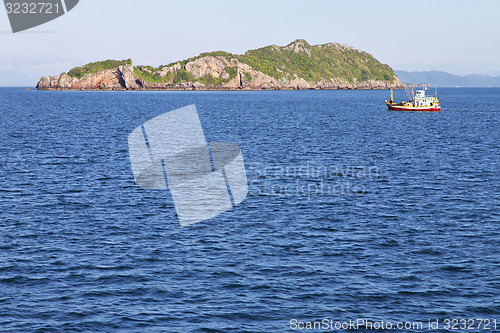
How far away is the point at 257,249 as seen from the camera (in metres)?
36.4

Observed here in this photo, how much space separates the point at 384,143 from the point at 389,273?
6677cm

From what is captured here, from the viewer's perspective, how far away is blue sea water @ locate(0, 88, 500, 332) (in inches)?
1069

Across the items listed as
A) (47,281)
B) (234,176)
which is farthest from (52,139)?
(47,281)

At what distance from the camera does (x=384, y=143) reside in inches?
A: 3760

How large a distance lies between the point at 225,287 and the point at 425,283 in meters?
12.4

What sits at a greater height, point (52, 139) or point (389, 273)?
point (52, 139)

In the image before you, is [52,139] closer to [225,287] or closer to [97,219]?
[97,219]

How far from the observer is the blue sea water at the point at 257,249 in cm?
2714

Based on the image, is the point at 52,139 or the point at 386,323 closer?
the point at 386,323

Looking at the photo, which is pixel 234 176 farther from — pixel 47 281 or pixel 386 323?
pixel 386 323

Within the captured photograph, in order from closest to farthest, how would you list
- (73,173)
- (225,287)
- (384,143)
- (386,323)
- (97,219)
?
(386,323), (225,287), (97,219), (73,173), (384,143)

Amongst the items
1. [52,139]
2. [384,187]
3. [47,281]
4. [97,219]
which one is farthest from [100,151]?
[47,281]

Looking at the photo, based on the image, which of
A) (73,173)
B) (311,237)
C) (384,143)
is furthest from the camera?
(384,143)

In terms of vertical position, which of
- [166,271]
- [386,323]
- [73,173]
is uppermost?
[73,173]
